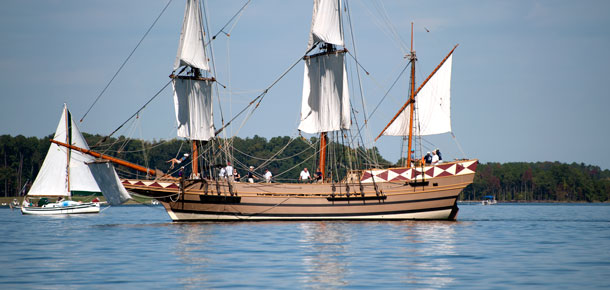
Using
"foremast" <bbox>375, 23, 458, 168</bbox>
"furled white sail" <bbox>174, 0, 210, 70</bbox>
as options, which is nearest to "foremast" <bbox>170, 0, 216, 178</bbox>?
"furled white sail" <bbox>174, 0, 210, 70</bbox>

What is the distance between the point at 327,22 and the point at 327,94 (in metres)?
5.28

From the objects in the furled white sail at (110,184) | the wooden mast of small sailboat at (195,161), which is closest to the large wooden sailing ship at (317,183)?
the wooden mast of small sailboat at (195,161)

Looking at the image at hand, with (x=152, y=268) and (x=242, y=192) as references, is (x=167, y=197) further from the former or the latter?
(x=152, y=268)

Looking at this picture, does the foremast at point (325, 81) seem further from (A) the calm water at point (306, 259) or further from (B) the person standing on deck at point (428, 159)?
(A) the calm water at point (306, 259)

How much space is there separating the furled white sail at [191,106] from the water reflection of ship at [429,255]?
17.7m

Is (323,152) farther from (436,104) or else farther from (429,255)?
(429,255)

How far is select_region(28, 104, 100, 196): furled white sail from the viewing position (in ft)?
256

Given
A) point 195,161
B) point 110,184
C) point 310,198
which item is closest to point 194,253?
point 110,184

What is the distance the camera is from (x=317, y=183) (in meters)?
53.7

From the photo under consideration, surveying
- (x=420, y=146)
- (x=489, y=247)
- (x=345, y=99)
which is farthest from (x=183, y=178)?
(x=489, y=247)

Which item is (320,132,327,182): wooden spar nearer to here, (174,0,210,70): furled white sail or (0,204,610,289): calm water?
(174,0,210,70): furled white sail

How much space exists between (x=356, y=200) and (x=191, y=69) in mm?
15411

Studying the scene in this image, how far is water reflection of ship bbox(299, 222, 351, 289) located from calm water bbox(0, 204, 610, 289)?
37 millimetres

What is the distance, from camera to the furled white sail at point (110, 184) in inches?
1877
